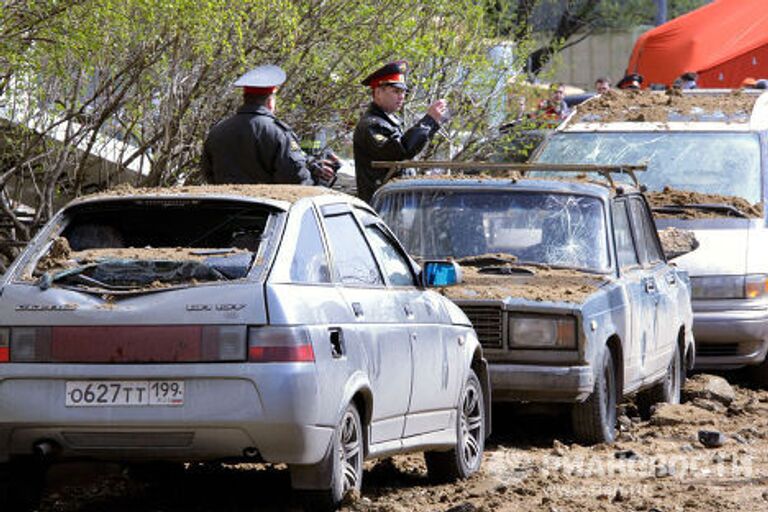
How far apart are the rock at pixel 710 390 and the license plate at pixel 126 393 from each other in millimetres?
6939

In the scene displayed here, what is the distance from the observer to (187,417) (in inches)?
289

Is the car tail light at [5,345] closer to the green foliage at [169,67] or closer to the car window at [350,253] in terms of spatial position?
the car window at [350,253]

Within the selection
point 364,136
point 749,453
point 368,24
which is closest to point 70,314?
point 749,453

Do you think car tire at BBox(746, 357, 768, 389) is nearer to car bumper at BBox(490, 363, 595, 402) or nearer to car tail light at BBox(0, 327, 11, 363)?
car bumper at BBox(490, 363, 595, 402)

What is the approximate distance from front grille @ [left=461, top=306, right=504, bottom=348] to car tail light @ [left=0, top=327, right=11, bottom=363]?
12.7 feet

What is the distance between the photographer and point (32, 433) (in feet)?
24.4

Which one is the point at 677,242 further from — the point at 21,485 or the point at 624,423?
the point at 21,485

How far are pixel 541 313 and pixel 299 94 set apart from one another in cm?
688

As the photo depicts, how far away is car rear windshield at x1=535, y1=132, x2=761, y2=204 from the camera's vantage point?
15.4m

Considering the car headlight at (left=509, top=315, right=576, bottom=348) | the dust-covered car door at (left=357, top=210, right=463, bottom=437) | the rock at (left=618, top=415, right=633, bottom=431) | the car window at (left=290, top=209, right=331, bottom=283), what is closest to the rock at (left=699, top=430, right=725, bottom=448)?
the rock at (left=618, top=415, right=633, bottom=431)

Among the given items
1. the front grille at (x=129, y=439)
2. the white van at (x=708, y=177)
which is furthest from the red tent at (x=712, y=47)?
the front grille at (x=129, y=439)

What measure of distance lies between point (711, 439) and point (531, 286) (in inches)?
53.6

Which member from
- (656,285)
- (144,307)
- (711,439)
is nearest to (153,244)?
(144,307)

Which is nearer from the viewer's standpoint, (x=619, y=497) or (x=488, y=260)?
(x=619, y=497)
